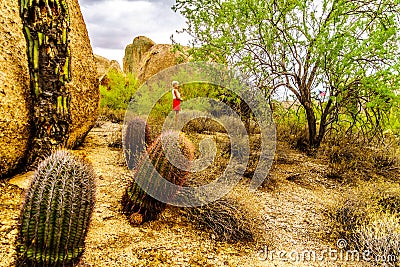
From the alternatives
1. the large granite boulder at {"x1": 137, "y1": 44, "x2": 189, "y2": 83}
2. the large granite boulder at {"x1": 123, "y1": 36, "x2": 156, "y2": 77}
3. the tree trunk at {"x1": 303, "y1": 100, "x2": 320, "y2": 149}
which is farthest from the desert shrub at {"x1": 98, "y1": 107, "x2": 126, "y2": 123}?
the large granite boulder at {"x1": 123, "y1": 36, "x2": 156, "y2": 77}

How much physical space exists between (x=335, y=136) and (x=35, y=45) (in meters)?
7.02

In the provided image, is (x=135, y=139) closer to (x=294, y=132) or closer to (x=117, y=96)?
(x=294, y=132)

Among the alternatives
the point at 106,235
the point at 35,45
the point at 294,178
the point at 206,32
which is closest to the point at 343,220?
the point at 294,178

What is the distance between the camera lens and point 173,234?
11.1 ft

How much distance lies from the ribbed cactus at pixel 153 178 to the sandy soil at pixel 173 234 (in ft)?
0.40

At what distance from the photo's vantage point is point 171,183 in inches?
137

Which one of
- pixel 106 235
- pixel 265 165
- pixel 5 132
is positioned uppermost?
pixel 5 132

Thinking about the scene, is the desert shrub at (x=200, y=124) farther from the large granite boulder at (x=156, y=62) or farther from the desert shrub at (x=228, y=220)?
the large granite boulder at (x=156, y=62)

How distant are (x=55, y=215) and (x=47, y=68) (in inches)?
90.1

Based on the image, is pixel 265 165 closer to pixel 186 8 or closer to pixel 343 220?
pixel 343 220

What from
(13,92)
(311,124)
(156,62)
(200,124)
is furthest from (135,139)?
(156,62)

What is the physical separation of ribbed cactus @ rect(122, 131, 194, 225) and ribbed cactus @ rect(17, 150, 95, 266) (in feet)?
2.84

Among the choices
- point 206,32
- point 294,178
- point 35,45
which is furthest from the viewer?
point 206,32

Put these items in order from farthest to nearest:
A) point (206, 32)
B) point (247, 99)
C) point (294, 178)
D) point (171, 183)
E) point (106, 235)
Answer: point (206, 32)
point (247, 99)
point (294, 178)
point (171, 183)
point (106, 235)
